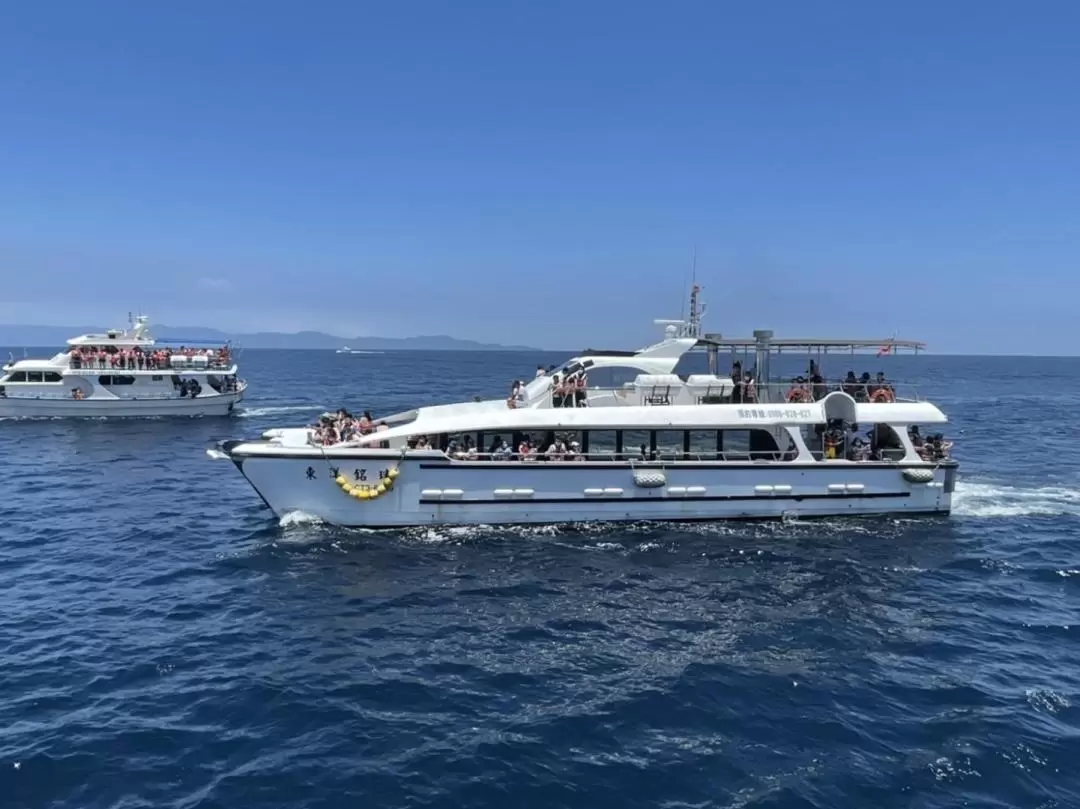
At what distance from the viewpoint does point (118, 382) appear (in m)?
53.0

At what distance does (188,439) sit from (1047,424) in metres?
56.6

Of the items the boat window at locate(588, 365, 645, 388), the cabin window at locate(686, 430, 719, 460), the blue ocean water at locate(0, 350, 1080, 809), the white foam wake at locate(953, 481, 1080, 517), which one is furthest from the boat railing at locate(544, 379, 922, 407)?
the white foam wake at locate(953, 481, 1080, 517)

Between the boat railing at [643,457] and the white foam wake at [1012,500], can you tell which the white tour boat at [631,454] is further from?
the white foam wake at [1012,500]

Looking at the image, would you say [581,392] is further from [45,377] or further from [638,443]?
[45,377]

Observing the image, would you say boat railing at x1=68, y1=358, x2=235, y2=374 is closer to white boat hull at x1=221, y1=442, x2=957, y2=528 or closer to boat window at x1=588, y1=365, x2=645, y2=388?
white boat hull at x1=221, y1=442, x2=957, y2=528

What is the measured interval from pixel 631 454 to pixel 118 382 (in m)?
43.3

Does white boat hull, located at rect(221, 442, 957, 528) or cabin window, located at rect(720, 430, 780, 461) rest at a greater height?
cabin window, located at rect(720, 430, 780, 461)

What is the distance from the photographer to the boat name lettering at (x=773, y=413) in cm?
2425

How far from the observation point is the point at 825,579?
19547 mm

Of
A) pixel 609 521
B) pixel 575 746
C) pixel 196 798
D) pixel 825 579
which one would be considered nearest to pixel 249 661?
pixel 196 798

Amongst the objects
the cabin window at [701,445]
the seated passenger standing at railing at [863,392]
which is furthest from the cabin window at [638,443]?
the seated passenger standing at railing at [863,392]

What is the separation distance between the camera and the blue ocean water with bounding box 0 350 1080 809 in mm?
11180

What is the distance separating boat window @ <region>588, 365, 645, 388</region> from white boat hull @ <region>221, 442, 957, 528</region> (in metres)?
3.88

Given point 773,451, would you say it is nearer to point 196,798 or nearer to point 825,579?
point 825,579
